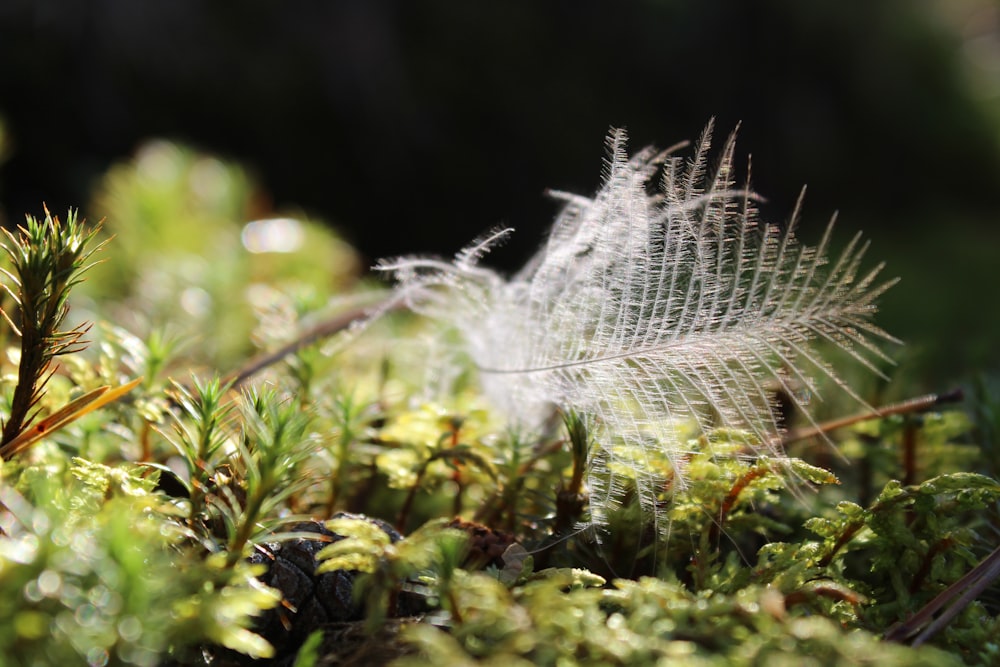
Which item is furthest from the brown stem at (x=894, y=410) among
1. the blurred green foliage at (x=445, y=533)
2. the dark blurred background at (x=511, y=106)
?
the dark blurred background at (x=511, y=106)

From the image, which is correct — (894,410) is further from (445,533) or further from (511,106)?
(511,106)

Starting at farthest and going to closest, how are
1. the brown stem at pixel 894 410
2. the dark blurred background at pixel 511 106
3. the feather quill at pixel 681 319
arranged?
the dark blurred background at pixel 511 106 < the brown stem at pixel 894 410 < the feather quill at pixel 681 319

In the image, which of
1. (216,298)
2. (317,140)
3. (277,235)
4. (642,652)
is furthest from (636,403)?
(317,140)

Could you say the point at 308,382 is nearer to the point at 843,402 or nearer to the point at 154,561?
the point at 154,561

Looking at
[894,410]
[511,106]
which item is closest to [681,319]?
[894,410]

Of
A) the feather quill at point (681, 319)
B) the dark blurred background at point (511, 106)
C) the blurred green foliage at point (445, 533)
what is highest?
the dark blurred background at point (511, 106)

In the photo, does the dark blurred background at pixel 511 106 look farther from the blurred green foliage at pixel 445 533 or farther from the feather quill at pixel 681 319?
the feather quill at pixel 681 319

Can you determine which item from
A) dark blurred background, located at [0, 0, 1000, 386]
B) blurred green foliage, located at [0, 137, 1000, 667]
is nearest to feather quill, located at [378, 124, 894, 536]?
blurred green foliage, located at [0, 137, 1000, 667]
